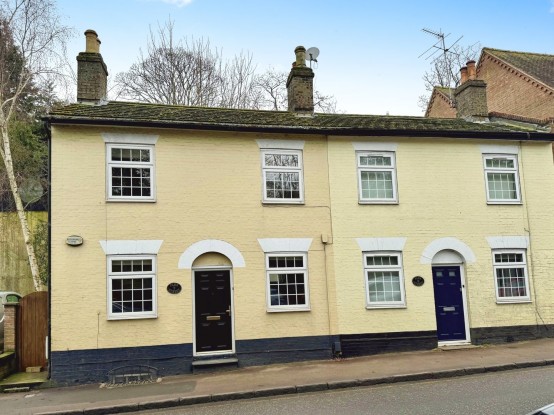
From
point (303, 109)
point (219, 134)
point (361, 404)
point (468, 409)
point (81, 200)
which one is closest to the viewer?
point (468, 409)

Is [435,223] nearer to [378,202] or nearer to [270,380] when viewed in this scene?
[378,202]

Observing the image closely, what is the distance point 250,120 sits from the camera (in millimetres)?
13414

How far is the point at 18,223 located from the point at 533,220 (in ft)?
71.4

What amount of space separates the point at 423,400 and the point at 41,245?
18.6m

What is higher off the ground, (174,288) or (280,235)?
(280,235)

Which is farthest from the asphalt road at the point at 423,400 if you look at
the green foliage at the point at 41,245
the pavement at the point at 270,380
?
the green foliage at the point at 41,245

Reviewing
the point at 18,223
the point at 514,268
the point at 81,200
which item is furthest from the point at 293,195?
the point at 18,223

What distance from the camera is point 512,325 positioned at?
13453 mm

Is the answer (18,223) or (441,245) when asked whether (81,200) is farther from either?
(18,223)

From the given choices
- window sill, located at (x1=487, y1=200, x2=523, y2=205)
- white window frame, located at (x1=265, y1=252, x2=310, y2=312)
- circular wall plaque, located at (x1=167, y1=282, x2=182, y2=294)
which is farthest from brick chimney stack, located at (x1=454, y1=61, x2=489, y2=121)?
circular wall plaque, located at (x1=167, y1=282, x2=182, y2=294)

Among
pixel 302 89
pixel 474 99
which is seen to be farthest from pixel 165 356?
pixel 474 99

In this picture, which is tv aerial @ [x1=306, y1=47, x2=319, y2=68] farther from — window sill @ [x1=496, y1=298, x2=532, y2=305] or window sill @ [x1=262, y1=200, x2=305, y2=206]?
window sill @ [x1=496, y1=298, x2=532, y2=305]

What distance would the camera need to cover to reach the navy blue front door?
13258 mm

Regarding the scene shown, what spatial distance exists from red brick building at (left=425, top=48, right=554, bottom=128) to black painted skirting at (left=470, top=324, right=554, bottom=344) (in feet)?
27.8
